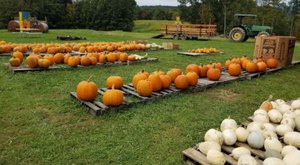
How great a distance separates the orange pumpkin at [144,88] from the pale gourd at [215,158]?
2271mm

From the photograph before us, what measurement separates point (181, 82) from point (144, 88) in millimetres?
877

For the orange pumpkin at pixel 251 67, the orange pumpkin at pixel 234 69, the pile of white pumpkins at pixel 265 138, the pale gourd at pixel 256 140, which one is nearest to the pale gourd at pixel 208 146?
the pile of white pumpkins at pixel 265 138

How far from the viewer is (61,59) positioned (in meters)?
8.18

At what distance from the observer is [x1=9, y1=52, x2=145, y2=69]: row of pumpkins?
7219 millimetres

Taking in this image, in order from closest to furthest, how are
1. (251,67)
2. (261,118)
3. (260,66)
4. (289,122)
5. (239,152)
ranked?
(239,152) < (289,122) < (261,118) < (251,67) < (260,66)

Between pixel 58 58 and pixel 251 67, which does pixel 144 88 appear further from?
pixel 58 58

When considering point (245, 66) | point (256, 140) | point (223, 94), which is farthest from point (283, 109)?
point (245, 66)

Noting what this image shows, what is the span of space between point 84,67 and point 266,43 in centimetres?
560

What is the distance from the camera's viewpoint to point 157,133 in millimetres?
3707

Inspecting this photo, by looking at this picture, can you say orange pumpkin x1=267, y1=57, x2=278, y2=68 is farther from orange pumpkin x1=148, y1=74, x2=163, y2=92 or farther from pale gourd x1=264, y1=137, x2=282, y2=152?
pale gourd x1=264, y1=137, x2=282, y2=152

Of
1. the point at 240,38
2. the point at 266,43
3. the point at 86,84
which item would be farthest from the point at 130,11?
the point at 86,84

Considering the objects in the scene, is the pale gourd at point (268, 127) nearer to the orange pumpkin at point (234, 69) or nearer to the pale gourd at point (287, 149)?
the pale gourd at point (287, 149)

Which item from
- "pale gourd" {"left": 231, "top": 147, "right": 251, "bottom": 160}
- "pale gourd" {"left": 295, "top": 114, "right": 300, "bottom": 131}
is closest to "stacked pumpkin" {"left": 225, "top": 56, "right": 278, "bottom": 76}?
"pale gourd" {"left": 295, "top": 114, "right": 300, "bottom": 131}

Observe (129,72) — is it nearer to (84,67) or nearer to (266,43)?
(84,67)
